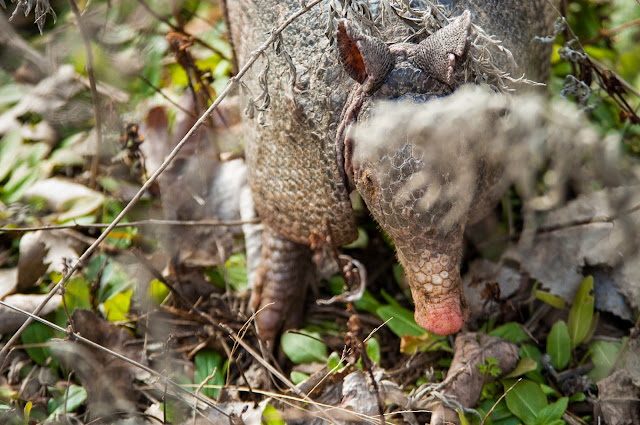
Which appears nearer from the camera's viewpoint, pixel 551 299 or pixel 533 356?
pixel 533 356

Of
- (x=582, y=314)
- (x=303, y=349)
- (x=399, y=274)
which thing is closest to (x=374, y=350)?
(x=303, y=349)

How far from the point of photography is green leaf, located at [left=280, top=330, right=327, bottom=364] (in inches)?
115

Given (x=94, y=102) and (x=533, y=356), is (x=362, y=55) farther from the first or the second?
(x=94, y=102)

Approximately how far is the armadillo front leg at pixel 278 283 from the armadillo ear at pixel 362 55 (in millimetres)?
1161

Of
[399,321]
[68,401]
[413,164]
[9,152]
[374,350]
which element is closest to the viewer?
[413,164]

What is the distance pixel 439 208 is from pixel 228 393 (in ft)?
4.59

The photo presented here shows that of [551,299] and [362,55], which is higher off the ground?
[362,55]

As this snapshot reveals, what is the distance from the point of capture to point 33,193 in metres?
3.72

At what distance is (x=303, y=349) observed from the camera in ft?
9.67

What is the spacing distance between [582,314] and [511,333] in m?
0.32

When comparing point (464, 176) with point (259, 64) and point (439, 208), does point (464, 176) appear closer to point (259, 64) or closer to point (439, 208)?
point (439, 208)

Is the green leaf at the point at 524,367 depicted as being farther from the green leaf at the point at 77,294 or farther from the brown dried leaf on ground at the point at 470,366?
the green leaf at the point at 77,294

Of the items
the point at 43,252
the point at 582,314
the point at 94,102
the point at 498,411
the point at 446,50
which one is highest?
the point at 446,50

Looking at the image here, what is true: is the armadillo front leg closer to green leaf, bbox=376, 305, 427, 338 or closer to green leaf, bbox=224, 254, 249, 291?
green leaf, bbox=224, 254, 249, 291
